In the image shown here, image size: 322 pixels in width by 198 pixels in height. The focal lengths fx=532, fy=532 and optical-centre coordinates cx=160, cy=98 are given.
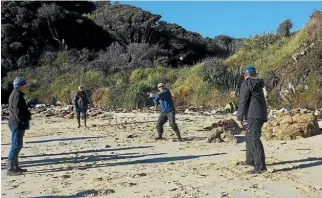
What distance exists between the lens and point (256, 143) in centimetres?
884

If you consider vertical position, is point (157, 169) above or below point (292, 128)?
below

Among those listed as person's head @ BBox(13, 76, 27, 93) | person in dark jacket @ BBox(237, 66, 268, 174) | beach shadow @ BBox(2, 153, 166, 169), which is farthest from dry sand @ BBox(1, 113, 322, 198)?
person's head @ BBox(13, 76, 27, 93)

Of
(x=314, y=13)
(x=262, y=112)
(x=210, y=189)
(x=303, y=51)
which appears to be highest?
(x=314, y=13)

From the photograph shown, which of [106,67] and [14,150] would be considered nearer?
[14,150]

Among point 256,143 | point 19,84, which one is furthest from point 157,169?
point 19,84

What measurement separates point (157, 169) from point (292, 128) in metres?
4.42

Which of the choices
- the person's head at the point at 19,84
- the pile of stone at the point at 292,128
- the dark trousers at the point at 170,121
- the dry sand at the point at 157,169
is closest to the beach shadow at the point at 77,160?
the dry sand at the point at 157,169

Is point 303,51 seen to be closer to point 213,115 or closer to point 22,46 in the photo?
point 213,115

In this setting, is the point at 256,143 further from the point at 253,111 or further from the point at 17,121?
the point at 17,121

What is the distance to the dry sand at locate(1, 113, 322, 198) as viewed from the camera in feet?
25.2

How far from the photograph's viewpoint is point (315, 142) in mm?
11609

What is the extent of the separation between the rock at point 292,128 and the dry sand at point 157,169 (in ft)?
1.11

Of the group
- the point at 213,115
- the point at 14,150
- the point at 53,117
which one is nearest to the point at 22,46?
the point at 53,117

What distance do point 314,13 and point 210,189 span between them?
17772 millimetres
